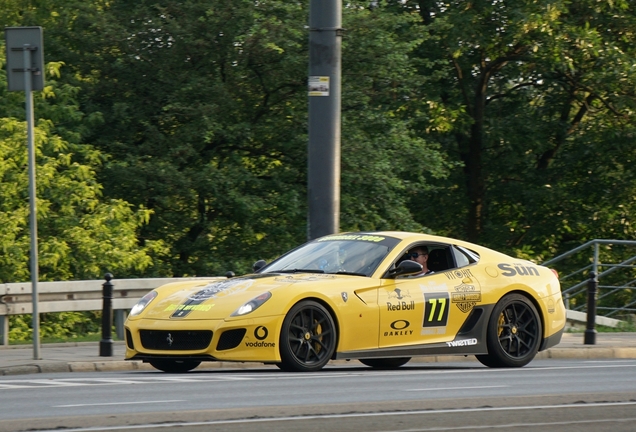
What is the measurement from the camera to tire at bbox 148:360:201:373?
12.4 m

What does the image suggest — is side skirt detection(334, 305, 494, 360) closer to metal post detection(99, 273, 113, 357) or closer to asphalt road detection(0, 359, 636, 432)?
asphalt road detection(0, 359, 636, 432)

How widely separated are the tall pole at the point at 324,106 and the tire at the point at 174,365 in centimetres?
319

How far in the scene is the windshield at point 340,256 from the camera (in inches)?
497

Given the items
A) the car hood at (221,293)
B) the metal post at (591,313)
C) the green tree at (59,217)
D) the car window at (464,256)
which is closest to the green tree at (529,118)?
the green tree at (59,217)

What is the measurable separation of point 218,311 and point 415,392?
2.28 meters

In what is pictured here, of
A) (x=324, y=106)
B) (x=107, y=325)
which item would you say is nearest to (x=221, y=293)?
(x=107, y=325)

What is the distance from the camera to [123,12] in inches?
1033

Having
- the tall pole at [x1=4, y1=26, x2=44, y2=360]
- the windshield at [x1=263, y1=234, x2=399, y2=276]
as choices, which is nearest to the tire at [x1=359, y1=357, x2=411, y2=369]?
the windshield at [x1=263, y1=234, x2=399, y2=276]

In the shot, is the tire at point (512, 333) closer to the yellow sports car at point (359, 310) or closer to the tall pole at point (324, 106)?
the yellow sports car at point (359, 310)

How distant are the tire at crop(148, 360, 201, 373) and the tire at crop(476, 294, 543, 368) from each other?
3.09 meters

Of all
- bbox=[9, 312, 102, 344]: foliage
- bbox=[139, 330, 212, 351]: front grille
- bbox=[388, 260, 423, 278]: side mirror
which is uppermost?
bbox=[388, 260, 423, 278]: side mirror

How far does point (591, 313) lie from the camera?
17797 millimetres

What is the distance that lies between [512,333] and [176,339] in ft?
12.5

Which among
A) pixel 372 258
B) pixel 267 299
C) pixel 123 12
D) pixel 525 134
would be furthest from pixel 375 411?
pixel 525 134
